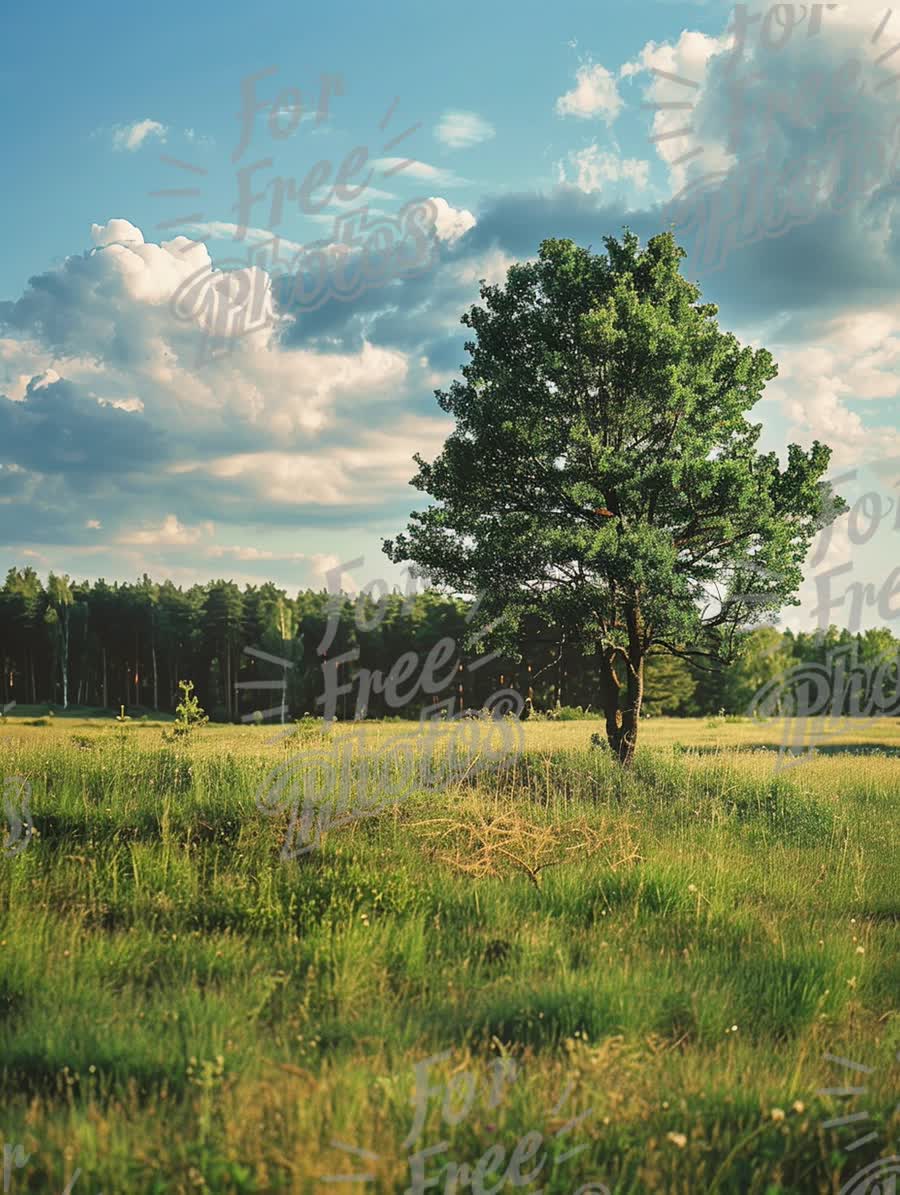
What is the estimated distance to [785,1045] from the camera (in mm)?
6332

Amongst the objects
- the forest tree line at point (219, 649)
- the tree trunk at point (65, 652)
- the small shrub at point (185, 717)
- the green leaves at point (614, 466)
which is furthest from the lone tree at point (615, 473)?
the tree trunk at point (65, 652)

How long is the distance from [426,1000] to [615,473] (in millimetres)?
12695

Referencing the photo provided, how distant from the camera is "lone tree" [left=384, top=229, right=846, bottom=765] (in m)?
17.8

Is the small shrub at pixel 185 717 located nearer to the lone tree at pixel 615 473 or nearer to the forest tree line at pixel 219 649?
the lone tree at pixel 615 473

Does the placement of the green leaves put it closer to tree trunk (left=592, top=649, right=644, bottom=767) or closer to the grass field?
tree trunk (left=592, top=649, right=644, bottom=767)

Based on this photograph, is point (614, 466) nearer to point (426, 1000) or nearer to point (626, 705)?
point (626, 705)

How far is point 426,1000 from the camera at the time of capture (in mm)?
6770

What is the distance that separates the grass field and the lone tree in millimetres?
6469

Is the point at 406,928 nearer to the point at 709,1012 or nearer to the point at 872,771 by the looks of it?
the point at 709,1012

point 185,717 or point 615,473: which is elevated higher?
point 615,473

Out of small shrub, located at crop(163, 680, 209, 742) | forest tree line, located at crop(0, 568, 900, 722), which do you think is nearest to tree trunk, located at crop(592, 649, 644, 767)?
small shrub, located at crop(163, 680, 209, 742)

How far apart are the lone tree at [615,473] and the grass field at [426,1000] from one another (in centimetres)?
647

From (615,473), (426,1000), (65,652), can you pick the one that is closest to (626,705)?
(615,473)

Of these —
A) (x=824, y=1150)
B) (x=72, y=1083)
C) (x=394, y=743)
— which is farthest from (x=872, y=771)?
(x=72, y=1083)
